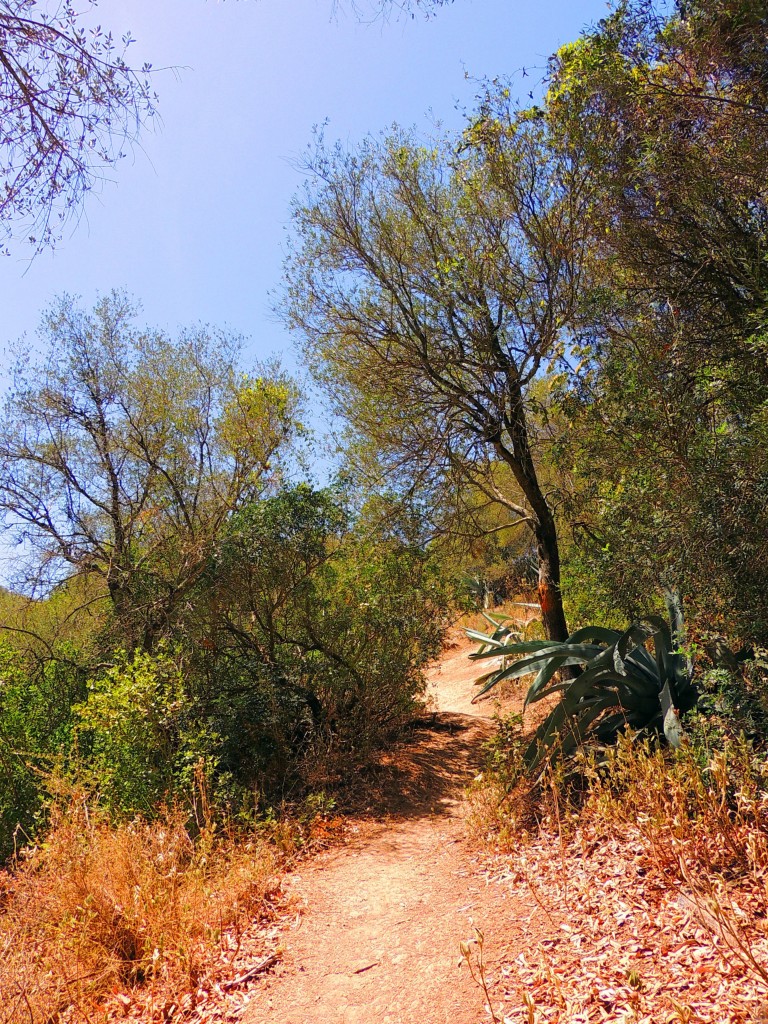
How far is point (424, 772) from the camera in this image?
8.57 metres

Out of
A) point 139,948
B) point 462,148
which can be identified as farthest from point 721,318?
point 139,948

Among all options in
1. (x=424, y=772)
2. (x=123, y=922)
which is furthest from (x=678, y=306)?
(x=123, y=922)

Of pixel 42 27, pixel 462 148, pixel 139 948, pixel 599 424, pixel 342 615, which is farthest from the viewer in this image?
pixel 342 615

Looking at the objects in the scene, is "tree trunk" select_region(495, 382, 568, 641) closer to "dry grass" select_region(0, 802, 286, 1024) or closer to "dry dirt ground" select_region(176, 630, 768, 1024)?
"dry dirt ground" select_region(176, 630, 768, 1024)

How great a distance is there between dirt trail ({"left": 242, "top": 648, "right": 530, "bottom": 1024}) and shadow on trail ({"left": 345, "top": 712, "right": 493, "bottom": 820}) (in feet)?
0.16

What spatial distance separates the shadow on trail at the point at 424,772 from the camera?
7.49 metres

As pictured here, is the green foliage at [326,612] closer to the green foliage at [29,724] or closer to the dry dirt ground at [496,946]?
the green foliage at [29,724]

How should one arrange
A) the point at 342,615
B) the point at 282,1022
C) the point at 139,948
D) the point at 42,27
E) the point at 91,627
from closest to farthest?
the point at 42,27
the point at 282,1022
the point at 139,948
the point at 342,615
the point at 91,627

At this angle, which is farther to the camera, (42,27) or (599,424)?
(599,424)

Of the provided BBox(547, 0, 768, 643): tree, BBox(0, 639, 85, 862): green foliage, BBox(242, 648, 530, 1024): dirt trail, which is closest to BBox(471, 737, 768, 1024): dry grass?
BBox(242, 648, 530, 1024): dirt trail

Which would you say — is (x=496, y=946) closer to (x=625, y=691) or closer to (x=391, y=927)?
(x=391, y=927)

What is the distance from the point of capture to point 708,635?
4832 mm

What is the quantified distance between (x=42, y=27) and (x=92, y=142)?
530mm

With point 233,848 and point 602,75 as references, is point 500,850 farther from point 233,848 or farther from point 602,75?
point 602,75
